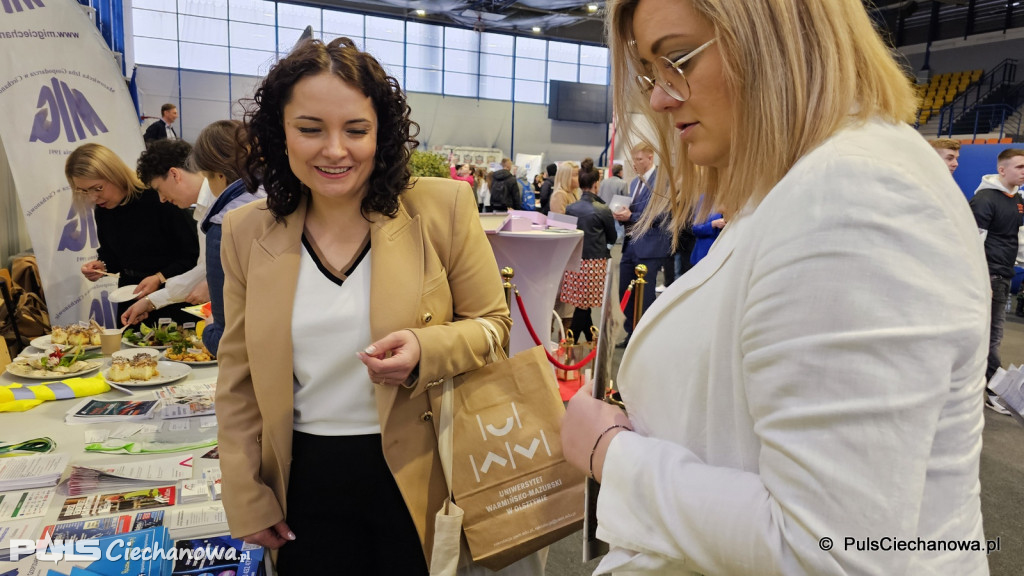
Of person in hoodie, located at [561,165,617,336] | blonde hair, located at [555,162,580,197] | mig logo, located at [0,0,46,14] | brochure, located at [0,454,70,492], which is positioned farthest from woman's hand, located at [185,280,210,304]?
blonde hair, located at [555,162,580,197]

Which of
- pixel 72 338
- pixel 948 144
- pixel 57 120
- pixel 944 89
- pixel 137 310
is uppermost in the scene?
pixel 944 89

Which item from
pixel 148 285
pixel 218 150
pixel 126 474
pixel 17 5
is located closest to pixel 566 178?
pixel 148 285

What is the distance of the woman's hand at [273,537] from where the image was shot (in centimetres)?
139

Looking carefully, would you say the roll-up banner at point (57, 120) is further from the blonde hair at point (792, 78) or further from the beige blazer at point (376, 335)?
the blonde hair at point (792, 78)

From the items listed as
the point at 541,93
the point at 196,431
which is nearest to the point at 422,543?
the point at 196,431

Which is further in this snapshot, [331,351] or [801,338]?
[331,351]

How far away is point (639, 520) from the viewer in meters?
0.71

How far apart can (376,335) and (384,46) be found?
20.4m

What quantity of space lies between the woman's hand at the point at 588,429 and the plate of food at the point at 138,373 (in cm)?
208

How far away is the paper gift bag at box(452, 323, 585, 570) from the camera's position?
1.33 metres

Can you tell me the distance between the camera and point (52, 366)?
8.18 feet

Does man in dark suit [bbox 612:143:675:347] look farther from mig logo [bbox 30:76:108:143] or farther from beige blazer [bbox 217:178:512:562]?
mig logo [bbox 30:76:108:143]

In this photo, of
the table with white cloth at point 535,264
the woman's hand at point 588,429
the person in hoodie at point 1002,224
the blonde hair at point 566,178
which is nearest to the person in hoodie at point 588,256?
the blonde hair at point 566,178

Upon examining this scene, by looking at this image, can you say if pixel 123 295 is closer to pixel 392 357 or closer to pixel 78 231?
pixel 78 231
